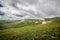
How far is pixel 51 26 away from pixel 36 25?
0.99 metres

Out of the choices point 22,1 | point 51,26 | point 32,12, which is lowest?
point 51,26

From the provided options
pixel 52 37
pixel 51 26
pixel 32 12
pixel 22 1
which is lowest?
pixel 52 37

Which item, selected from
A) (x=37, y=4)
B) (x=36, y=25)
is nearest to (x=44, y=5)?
(x=37, y=4)

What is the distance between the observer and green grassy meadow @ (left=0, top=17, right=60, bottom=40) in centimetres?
976

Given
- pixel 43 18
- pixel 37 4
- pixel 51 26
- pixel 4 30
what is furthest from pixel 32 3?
pixel 4 30

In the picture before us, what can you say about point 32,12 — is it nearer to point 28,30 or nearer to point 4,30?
point 28,30

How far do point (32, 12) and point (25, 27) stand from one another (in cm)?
112

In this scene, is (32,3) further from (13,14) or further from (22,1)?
(13,14)

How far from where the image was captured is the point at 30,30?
32.8ft

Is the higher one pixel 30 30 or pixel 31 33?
pixel 30 30

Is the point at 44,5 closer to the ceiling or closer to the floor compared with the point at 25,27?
closer to the ceiling

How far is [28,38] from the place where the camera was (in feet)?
32.4

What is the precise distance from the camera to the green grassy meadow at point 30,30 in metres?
9.76

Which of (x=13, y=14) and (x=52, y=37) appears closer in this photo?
(x=52, y=37)
